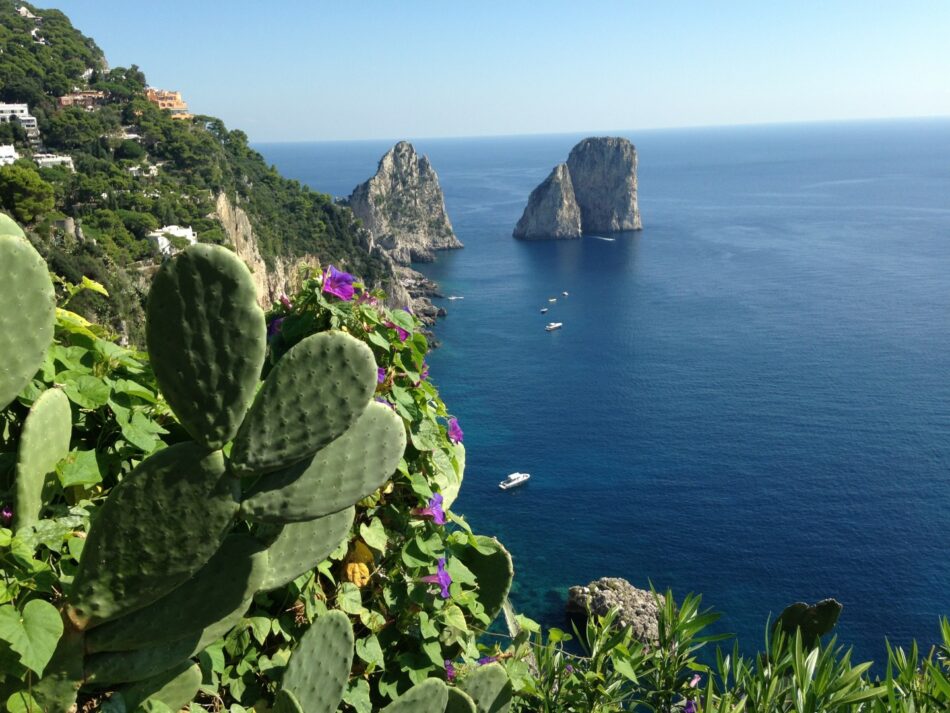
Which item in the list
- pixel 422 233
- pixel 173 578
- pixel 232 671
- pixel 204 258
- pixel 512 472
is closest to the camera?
pixel 204 258

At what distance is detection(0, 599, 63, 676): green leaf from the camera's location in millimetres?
1511

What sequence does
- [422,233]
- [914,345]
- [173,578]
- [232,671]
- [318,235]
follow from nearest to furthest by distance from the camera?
[173,578] < [232,671] < [914,345] < [318,235] < [422,233]

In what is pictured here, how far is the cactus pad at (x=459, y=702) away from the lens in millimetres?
2469

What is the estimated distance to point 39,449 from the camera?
1883 mm

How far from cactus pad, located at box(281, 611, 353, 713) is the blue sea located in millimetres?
20714

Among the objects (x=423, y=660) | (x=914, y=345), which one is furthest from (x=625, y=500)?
(x=423, y=660)

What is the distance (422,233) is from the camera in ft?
256

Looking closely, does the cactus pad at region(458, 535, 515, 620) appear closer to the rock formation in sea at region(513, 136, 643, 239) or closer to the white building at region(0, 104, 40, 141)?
the white building at region(0, 104, 40, 141)

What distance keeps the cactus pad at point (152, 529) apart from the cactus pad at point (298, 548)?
13.9 inches

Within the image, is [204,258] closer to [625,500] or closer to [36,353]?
[36,353]

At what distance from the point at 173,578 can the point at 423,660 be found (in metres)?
1.13

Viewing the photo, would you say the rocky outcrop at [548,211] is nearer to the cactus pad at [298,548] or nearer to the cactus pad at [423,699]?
the cactus pad at [423,699]

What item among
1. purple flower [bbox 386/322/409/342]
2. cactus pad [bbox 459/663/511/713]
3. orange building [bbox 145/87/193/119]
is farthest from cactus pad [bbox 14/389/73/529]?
orange building [bbox 145/87/193/119]

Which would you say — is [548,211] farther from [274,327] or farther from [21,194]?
[274,327]
